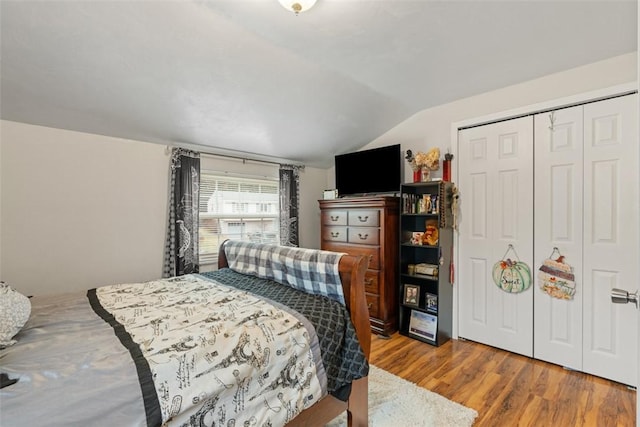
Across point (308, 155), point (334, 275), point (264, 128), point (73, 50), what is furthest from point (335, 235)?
point (73, 50)

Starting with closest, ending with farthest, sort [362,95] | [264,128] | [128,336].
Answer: [128,336] → [362,95] → [264,128]

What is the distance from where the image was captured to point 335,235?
11.3 feet

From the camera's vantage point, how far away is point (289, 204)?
3.77 m

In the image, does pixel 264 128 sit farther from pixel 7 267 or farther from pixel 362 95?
pixel 7 267

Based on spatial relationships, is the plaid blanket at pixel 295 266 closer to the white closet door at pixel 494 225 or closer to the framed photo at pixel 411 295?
the framed photo at pixel 411 295

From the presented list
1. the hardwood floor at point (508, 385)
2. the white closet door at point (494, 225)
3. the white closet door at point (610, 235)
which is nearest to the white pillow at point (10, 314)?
the hardwood floor at point (508, 385)

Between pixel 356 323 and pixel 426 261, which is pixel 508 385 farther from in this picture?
pixel 356 323

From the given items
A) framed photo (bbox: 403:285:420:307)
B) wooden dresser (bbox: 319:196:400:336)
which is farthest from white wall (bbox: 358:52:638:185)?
framed photo (bbox: 403:285:420:307)

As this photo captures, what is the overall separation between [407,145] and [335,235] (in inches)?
51.9

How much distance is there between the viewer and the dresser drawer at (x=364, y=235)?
3.05 metres

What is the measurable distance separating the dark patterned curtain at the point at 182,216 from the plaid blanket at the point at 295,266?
34.3 inches

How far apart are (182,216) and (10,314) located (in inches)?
72.9

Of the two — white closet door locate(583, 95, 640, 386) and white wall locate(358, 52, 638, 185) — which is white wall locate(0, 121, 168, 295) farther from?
white closet door locate(583, 95, 640, 386)

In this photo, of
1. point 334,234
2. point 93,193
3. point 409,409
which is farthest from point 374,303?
point 93,193
